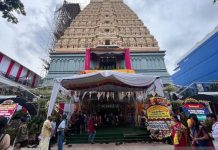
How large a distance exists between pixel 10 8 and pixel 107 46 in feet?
48.5

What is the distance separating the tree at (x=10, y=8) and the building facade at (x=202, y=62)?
72.6ft

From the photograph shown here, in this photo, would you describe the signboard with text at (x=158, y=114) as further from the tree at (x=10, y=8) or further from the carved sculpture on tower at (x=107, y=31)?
the carved sculpture on tower at (x=107, y=31)

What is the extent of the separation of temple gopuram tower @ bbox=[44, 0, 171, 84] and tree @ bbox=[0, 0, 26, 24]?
415 inches

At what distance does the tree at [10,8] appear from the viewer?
24.4ft

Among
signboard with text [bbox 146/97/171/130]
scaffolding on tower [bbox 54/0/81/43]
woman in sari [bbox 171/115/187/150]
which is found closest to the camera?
woman in sari [bbox 171/115/187/150]

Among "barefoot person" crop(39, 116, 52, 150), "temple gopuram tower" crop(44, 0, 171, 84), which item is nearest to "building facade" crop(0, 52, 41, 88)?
"temple gopuram tower" crop(44, 0, 171, 84)

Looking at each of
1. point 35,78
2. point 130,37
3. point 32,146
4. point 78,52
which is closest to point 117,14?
point 130,37

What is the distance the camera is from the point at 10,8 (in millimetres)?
7586

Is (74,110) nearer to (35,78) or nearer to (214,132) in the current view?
(214,132)

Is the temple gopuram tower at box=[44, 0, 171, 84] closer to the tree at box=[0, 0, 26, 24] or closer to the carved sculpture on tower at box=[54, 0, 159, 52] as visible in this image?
the carved sculpture on tower at box=[54, 0, 159, 52]

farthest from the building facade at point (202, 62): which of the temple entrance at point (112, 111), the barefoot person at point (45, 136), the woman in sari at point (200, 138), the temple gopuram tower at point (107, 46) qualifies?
the barefoot person at point (45, 136)

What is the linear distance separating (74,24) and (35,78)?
10.1m

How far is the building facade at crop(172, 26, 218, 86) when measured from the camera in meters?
22.6

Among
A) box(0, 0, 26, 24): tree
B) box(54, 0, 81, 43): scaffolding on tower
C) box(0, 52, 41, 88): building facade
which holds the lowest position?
box(0, 0, 26, 24): tree
